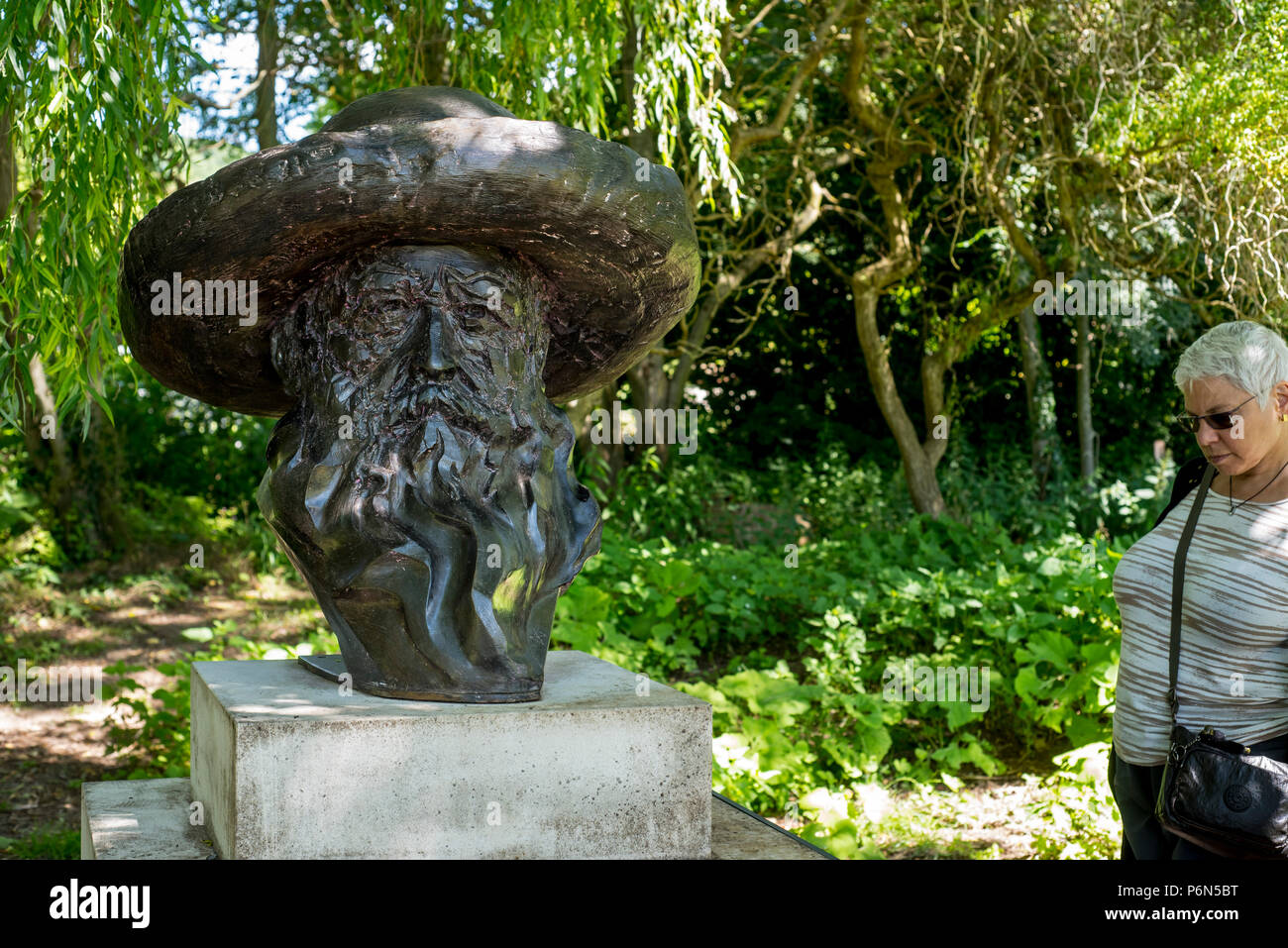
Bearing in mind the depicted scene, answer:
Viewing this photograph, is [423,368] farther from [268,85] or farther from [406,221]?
→ [268,85]

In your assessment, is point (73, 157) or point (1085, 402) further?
point (1085, 402)

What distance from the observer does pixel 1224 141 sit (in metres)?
7.20

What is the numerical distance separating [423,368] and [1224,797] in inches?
73.3

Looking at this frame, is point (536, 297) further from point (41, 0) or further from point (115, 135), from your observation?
point (41, 0)

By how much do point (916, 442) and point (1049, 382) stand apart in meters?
2.04

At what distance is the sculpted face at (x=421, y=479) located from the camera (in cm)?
290

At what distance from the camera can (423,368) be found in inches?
116

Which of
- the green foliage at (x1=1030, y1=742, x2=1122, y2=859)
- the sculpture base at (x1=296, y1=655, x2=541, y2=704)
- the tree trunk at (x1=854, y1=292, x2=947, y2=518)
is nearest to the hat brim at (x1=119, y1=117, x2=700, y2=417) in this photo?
the sculpture base at (x1=296, y1=655, x2=541, y2=704)

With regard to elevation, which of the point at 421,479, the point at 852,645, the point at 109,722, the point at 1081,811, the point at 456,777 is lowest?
the point at 1081,811

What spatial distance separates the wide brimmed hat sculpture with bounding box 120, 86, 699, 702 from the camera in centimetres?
278

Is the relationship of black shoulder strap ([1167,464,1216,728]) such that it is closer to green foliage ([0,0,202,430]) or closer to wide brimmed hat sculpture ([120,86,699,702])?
wide brimmed hat sculpture ([120,86,699,702])

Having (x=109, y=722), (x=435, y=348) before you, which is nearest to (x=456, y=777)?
(x=435, y=348)

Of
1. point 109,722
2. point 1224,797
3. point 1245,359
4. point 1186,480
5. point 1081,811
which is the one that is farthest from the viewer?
point 109,722

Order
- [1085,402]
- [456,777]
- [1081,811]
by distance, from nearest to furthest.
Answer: [456,777] < [1081,811] < [1085,402]
